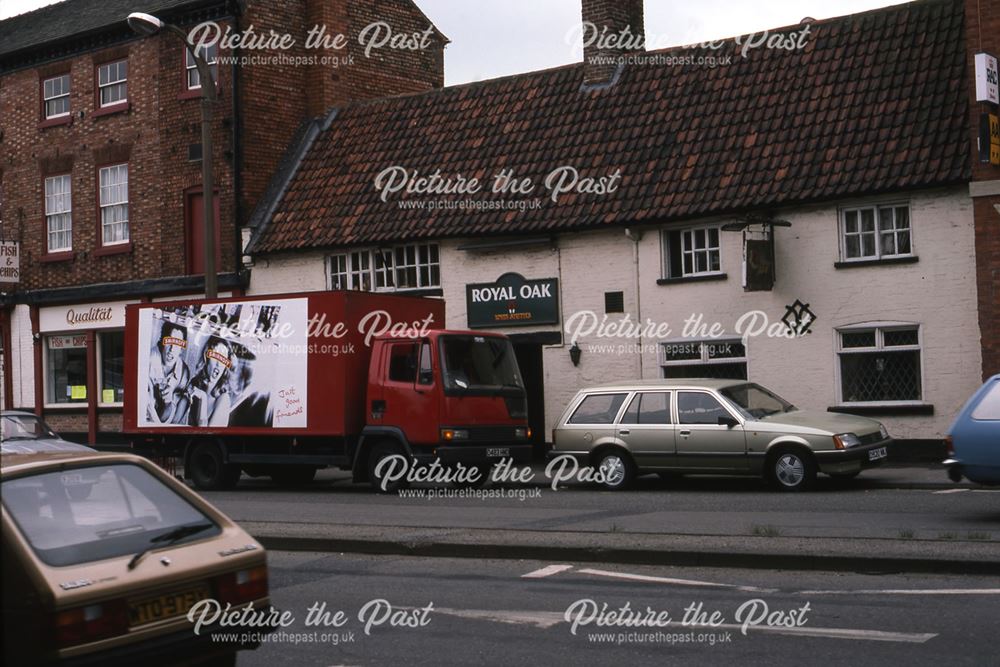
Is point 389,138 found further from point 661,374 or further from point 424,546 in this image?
point 424,546

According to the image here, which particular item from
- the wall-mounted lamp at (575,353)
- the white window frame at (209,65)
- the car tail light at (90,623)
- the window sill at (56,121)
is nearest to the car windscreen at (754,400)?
the wall-mounted lamp at (575,353)

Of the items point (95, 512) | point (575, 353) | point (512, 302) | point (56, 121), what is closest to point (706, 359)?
point (575, 353)

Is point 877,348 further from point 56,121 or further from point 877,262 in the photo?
point 56,121

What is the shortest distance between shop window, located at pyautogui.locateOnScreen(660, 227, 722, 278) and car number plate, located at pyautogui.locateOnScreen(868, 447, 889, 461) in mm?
6136

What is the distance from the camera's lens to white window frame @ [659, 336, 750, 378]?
2248 centimetres

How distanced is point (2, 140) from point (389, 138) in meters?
11.9

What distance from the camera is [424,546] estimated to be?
12.2 meters

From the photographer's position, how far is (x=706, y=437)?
1803 cm

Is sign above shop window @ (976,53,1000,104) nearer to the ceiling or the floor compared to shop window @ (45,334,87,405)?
nearer to the ceiling

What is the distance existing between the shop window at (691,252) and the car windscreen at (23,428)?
11027 millimetres

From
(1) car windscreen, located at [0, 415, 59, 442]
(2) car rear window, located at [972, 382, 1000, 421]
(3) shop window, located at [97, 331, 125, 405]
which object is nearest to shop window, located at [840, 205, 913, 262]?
(2) car rear window, located at [972, 382, 1000, 421]

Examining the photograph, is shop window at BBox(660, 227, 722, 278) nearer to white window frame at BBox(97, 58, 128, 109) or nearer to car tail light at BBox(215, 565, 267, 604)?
white window frame at BBox(97, 58, 128, 109)

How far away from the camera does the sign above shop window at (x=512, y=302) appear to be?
24.6 metres

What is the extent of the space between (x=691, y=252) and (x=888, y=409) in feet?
14.9
